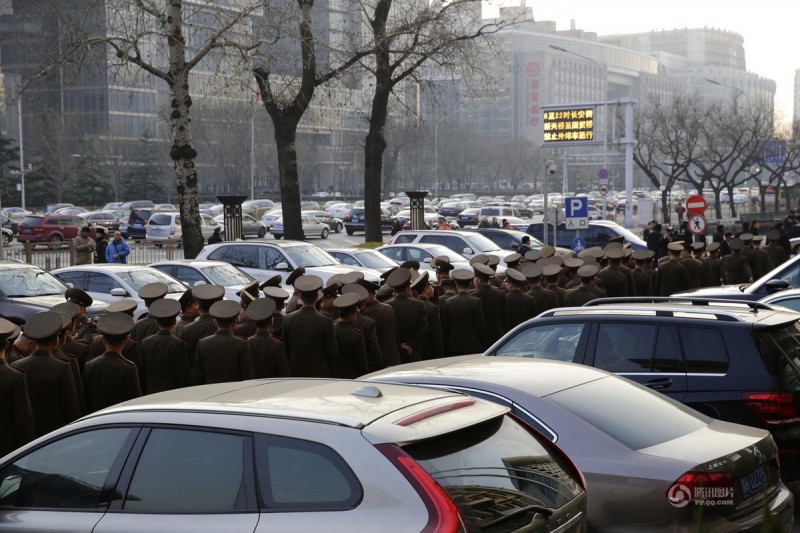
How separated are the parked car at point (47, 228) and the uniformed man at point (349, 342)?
40450mm

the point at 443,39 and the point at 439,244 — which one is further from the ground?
the point at 443,39

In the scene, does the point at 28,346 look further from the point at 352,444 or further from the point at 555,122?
the point at 555,122

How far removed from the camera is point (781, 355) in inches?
273

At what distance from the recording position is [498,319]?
12398mm

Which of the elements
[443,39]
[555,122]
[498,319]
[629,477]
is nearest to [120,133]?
[555,122]

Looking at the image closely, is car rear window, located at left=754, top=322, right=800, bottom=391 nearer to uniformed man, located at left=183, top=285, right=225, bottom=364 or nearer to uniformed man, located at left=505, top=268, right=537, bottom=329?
uniformed man, located at left=183, top=285, right=225, bottom=364

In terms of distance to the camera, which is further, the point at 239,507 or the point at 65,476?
the point at 65,476

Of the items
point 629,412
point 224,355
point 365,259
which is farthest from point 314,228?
point 629,412

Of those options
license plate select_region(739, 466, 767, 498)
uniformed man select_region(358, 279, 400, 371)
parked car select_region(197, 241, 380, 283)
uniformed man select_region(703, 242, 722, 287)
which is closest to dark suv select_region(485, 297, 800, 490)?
license plate select_region(739, 466, 767, 498)

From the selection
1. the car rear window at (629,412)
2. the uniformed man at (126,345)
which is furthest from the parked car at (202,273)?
the car rear window at (629,412)

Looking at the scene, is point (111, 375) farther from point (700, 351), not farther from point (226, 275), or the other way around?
point (226, 275)

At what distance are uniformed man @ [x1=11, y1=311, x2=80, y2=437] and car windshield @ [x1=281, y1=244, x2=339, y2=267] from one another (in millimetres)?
13180

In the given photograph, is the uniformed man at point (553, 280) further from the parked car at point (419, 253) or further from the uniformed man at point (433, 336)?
the parked car at point (419, 253)

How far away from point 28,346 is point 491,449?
16.1ft
